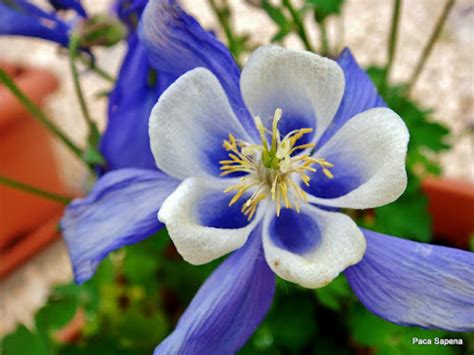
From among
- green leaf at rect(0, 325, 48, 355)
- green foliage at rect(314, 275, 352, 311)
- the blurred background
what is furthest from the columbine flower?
the blurred background

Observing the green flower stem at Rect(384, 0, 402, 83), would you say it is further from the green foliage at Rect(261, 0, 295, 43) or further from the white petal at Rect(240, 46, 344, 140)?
the white petal at Rect(240, 46, 344, 140)

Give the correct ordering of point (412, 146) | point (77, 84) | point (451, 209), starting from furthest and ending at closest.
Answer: point (451, 209) → point (412, 146) → point (77, 84)

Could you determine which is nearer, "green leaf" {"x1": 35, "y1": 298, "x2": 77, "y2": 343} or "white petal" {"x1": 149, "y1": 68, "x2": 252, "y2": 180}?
"white petal" {"x1": 149, "y1": 68, "x2": 252, "y2": 180}

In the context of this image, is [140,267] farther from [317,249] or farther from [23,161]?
[23,161]

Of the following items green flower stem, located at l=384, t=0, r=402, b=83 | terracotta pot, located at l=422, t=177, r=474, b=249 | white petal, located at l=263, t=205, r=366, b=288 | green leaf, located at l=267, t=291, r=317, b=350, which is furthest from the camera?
terracotta pot, located at l=422, t=177, r=474, b=249

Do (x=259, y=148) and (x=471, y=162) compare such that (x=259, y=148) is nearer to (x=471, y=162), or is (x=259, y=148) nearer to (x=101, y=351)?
(x=101, y=351)

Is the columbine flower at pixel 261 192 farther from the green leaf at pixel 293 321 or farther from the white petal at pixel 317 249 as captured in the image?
the green leaf at pixel 293 321

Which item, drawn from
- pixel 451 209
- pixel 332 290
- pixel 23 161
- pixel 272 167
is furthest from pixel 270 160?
pixel 23 161

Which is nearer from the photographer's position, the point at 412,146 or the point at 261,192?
the point at 261,192

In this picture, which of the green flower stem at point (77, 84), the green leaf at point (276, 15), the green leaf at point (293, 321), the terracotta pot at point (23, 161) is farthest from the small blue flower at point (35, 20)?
the terracotta pot at point (23, 161)
